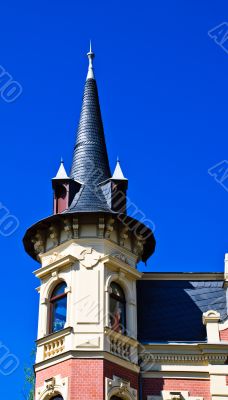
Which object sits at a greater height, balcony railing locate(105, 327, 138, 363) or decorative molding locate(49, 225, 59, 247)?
decorative molding locate(49, 225, 59, 247)

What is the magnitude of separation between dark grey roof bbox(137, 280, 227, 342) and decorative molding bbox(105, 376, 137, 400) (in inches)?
75.5

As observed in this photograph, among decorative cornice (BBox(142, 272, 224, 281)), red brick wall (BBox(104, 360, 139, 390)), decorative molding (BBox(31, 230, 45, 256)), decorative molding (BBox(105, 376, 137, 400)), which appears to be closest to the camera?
decorative molding (BBox(105, 376, 137, 400))

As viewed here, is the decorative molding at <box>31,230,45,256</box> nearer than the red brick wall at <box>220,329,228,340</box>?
No

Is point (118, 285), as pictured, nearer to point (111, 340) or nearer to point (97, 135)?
point (111, 340)

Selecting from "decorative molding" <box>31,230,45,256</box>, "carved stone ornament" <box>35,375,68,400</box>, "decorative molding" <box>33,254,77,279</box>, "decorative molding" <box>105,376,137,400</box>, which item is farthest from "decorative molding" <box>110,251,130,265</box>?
"carved stone ornament" <box>35,375,68,400</box>

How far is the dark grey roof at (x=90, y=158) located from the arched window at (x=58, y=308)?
2.52m

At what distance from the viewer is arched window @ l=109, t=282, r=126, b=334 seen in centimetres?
2244

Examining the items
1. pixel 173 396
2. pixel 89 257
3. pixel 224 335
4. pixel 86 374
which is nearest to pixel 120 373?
pixel 86 374

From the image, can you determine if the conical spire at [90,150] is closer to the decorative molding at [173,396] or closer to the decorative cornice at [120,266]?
the decorative cornice at [120,266]

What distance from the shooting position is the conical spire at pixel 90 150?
82.5ft

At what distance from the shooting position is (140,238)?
24328 millimetres

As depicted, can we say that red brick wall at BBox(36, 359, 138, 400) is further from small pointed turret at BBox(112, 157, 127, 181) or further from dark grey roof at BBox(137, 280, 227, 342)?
small pointed turret at BBox(112, 157, 127, 181)

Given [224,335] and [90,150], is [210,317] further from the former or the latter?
[90,150]

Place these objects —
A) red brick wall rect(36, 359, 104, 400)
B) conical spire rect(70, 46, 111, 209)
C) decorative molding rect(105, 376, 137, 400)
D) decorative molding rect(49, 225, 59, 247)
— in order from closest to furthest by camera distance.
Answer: red brick wall rect(36, 359, 104, 400), decorative molding rect(105, 376, 137, 400), decorative molding rect(49, 225, 59, 247), conical spire rect(70, 46, 111, 209)
